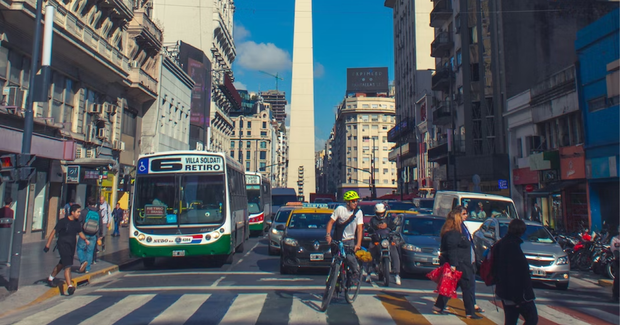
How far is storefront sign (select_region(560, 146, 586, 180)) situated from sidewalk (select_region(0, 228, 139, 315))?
59.0 feet

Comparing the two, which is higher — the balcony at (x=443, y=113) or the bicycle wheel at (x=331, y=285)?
the balcony at (x=443, y=113)

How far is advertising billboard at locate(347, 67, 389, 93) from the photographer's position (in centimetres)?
11062

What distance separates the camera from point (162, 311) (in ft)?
23.8

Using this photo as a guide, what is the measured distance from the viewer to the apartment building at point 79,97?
16609 mm


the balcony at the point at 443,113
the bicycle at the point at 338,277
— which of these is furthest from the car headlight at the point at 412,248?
the balcony at the point at 443,113

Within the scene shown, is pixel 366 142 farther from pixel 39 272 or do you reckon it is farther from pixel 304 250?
pixel 39 272

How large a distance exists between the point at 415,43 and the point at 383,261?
164ft

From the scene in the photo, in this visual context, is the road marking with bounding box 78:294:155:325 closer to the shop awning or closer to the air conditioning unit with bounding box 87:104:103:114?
the air conditioning unit with bounding box 87:104:103:114

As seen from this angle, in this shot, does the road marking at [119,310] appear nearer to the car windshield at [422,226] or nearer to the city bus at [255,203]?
the car windshield at [422,226]

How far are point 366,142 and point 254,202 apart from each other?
82.0 m

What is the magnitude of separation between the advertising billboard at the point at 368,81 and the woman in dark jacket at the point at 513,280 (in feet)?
349

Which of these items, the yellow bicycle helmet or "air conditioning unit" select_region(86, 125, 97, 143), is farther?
"air conditioning unit" select_region(86, 125, 97, 143)

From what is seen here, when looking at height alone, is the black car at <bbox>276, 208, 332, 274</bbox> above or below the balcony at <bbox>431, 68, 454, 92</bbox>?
below

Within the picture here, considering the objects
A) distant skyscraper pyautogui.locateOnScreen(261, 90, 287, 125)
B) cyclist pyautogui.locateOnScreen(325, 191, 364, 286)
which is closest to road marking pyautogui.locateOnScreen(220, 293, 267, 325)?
cyclist pyautogui.locateOnScreen(325, 191, 364, 286)
